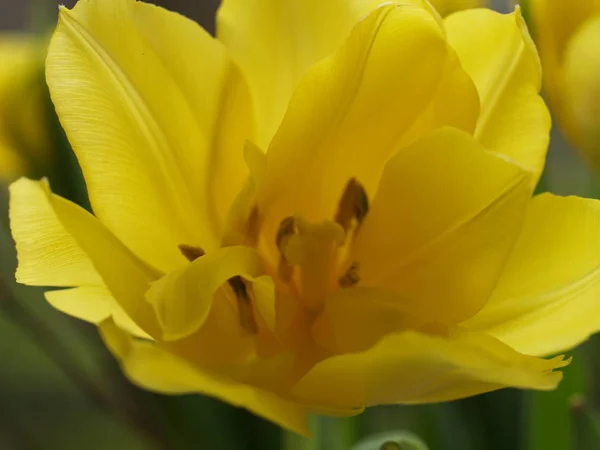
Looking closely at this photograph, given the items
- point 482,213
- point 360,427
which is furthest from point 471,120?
point 360,427

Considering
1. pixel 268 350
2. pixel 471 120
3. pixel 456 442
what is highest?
pixel 471 120

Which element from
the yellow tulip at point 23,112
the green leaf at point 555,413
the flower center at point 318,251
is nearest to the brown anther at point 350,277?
the flower center at point 318,251

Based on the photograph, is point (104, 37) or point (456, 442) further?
point (456, 442)

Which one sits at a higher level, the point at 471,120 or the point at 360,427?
the point at 471,120

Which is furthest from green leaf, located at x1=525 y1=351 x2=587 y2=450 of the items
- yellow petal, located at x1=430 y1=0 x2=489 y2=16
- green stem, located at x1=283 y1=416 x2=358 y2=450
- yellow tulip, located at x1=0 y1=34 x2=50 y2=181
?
yellow tulip, located at x1=0 y1=34 x2=50 y2=181

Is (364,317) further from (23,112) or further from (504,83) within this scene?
(23,112)

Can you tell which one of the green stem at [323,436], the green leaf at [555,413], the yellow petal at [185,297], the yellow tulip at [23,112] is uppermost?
the yellow petal at [185,297]

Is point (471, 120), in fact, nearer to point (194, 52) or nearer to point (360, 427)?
point (194, 52)

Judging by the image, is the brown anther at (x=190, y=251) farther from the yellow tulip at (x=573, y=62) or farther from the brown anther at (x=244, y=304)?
the yellow tulip at (x=573, y=62)
